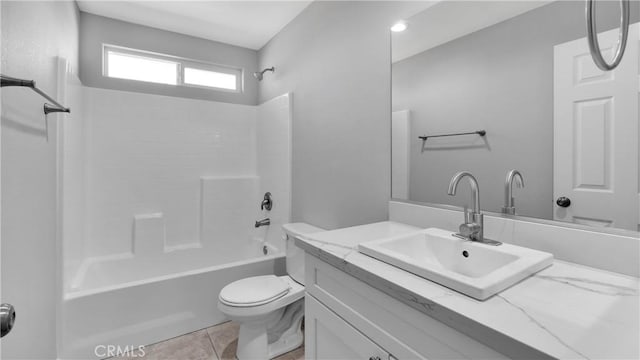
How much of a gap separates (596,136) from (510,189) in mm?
288

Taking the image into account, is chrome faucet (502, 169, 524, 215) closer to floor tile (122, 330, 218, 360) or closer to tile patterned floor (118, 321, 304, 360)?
tile patterned floor (118, 321, 304, 360)

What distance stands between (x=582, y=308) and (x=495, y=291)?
16cm

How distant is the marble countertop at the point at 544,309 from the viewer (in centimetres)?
50

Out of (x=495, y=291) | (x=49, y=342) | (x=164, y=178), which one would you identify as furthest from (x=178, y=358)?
(x=495, y=291)

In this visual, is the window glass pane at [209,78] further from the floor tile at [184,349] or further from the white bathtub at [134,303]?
the floor tile at [184,349]

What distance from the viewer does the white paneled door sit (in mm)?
837

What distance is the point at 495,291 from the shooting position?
0.68 meters

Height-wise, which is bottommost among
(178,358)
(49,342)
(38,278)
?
(178,358)

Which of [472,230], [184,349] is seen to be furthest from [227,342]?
[472,230]

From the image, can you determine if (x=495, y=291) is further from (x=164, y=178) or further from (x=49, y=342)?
(x=164, y=178)

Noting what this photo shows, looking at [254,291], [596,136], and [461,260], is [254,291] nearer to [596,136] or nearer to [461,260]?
[461,260]

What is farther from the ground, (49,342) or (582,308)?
(582,308)

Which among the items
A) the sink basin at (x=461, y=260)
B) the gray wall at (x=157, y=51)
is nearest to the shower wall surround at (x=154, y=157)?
the gray wall at (x=157, y=51)

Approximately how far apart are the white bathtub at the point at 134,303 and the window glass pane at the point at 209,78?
1849 mm
